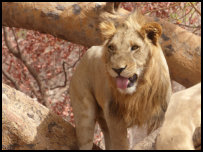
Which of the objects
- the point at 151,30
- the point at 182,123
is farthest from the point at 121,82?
the point at 182,123

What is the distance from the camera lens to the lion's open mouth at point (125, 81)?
6.84 feet

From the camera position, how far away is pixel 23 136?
2215 mm

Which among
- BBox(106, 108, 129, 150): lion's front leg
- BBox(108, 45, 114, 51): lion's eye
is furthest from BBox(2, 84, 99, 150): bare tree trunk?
BBox(108, 45, 114, 51): lion's eye

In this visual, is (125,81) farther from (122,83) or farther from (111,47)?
(111,47)

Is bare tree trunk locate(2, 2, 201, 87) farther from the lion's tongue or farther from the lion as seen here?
the lion

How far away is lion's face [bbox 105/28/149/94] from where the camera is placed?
2038 mm

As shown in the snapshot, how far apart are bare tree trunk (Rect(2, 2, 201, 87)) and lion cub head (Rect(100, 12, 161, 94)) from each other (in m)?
0.72

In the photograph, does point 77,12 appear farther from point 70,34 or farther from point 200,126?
point 200,126

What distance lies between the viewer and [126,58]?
2.04m

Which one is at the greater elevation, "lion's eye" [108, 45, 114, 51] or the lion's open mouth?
"lion's eye" [108, 45, 114, 51]

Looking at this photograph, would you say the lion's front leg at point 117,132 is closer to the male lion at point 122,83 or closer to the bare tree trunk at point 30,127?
the male lion at point 122,83

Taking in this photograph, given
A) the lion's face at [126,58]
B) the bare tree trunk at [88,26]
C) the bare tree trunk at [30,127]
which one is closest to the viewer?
the lion's face at [126,58]

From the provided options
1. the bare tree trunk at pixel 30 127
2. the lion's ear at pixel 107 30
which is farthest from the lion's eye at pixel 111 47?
the bare tree trunk at pixel 30 127

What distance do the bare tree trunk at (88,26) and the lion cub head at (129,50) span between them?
720mm
